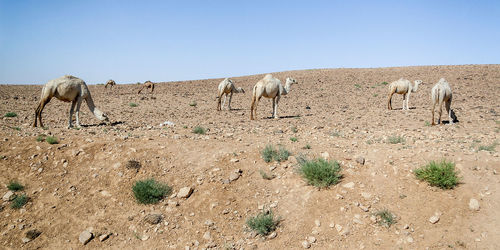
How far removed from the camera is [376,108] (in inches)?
735

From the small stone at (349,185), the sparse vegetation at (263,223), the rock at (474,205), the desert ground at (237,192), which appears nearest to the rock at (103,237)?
the desert ground at (237,192)

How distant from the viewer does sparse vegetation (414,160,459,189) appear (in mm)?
5754

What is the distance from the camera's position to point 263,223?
5508 millimetres

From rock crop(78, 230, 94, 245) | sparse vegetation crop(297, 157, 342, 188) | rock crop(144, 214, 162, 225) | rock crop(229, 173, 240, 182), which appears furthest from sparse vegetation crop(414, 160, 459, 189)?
rock crop(78, 230, 94, 245)

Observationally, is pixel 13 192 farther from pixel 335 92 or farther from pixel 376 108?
pixel 335 92

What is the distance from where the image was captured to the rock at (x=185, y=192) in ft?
21.7

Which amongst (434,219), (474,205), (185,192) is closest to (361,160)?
(434,219)

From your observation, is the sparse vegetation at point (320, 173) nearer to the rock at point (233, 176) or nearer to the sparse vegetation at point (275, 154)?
the sparse vegetation at point (275, 154)

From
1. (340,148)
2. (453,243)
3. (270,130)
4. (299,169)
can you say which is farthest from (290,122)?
(453,243)

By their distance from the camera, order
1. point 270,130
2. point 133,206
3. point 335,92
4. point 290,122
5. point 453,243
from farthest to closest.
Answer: point 335,92 → point 290,122 → point 270,130 → point 133,206 → point 453,243

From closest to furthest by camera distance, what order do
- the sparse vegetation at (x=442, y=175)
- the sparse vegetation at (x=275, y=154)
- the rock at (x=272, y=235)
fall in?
the rock at (x=272, y=235) < the sparse vegetation at (x=442, y=175) < the sparse vegetation at (x=275, y=154)

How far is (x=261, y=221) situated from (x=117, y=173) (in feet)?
13.2

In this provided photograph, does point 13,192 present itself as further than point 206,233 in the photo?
Yes

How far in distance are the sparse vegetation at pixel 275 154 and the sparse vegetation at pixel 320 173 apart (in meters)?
0.87
